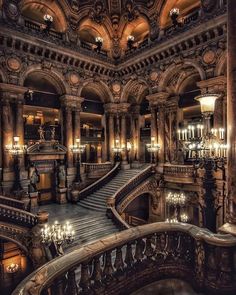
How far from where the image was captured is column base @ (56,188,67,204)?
1535cm

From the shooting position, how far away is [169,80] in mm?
16469

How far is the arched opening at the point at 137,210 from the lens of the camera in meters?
17.6

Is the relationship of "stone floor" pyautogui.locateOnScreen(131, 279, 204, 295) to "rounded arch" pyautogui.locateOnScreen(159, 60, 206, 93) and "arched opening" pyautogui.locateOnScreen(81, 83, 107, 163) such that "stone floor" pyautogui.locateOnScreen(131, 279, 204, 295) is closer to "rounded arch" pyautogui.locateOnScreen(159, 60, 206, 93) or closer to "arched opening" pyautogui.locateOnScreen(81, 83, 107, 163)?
"rounded arch" pyautogui.locateOnScreen(159, 60, 206, 93)

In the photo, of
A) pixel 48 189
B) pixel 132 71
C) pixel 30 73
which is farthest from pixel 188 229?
pixel 132 71

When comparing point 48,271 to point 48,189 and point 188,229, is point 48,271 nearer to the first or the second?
point 188,229

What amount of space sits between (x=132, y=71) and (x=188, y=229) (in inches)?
658

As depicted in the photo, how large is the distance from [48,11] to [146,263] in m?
19.4

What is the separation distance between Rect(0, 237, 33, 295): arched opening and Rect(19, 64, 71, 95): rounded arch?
11349 mm

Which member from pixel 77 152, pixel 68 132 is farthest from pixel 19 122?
pixel 77 152

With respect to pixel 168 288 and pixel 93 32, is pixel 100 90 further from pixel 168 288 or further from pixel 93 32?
pixel 168 288

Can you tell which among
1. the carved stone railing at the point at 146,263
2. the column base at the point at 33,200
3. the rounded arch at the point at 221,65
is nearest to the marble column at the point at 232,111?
the carved stone railing at the point at 146,263

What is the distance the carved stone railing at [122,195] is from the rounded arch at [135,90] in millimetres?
7727

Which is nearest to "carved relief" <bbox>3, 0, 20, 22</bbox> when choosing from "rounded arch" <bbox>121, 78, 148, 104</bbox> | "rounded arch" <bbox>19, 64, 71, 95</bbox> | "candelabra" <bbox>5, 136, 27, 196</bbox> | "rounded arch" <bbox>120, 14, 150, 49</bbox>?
"rounded arch" <bbox>19, 64, 71, 95</bbox>

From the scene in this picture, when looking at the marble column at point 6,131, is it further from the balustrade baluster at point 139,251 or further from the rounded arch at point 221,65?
the rounded arch at point 221,65
